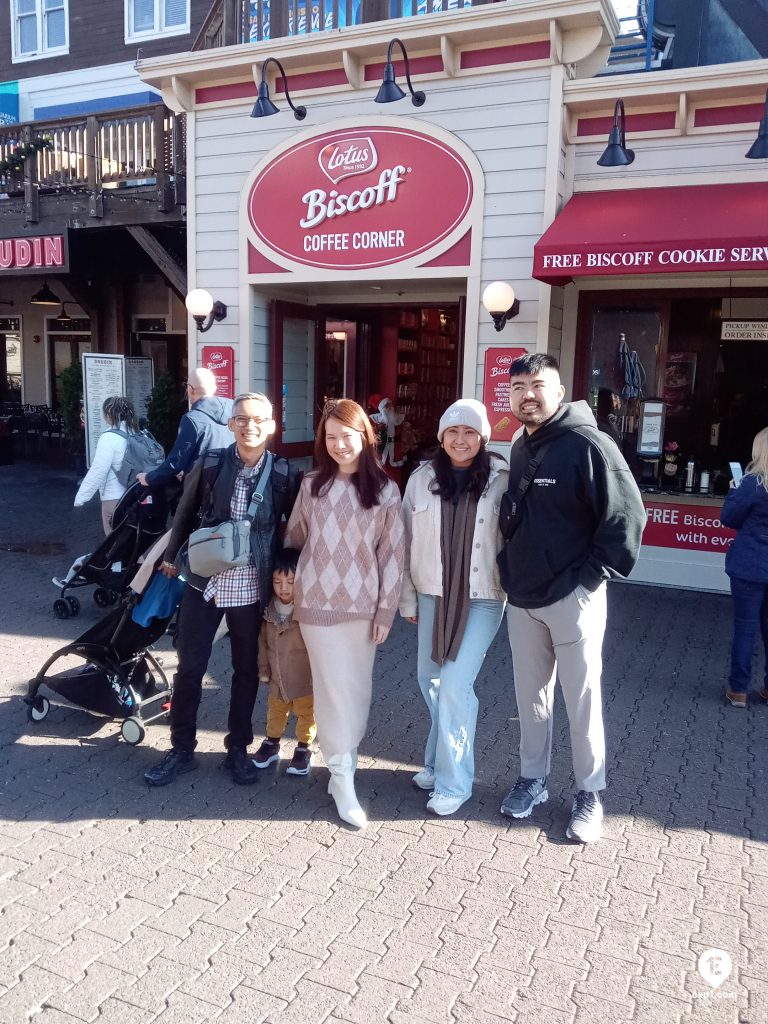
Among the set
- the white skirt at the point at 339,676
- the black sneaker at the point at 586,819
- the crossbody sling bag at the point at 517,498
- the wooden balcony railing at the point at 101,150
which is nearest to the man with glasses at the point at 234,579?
the white skirt at the point at 339,676

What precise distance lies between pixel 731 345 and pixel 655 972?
6338 mm

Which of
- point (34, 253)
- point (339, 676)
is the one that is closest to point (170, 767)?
point (339, 676)

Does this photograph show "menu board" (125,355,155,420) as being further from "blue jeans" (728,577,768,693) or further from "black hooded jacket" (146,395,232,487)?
"blue jeans" (728,577,768,693)

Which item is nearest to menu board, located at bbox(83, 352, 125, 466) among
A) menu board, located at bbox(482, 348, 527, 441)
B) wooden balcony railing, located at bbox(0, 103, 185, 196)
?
wooden balcony railing, located at bbox(0, 103, 185, 196)

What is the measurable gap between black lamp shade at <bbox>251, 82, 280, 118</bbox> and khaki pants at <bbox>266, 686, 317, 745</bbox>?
17.7 feet

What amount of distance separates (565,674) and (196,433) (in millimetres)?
3265

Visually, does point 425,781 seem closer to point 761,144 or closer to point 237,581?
point 237,581

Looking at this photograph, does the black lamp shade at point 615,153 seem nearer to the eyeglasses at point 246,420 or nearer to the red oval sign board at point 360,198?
the red oval sign board at point 360,198

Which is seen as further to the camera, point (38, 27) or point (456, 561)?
point (38, 27)

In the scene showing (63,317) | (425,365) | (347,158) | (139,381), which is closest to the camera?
(347,158)

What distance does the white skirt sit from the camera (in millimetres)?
3447

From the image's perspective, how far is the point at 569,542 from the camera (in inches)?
129

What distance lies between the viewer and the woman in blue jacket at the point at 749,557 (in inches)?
180

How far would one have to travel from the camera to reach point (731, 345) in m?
7.66
